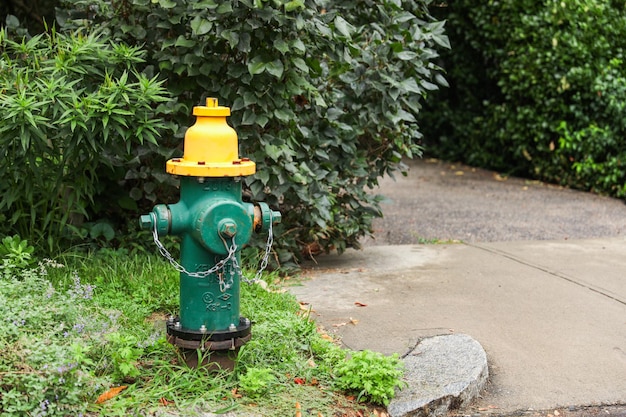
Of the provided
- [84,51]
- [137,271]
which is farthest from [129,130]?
[137,271]

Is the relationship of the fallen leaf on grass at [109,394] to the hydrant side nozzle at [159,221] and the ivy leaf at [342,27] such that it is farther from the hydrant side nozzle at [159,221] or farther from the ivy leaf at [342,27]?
the ivy leaf at [342,27]

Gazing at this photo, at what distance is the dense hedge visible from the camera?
880cm

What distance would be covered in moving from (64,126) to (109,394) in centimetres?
172

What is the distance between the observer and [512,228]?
24.5 ft

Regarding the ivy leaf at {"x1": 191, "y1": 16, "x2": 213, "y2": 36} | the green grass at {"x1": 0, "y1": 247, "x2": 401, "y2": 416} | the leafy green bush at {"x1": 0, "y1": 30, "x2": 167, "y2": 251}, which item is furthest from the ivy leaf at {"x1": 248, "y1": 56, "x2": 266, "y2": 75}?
the green grass at {"x1": 0, "y1": 247, "x2": 401, "y2": 416}

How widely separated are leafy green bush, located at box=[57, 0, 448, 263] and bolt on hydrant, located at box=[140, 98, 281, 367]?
4.36 ft

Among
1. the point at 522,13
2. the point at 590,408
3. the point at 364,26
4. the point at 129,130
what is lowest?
the point at 590,408

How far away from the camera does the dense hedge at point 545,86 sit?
28.9 feet

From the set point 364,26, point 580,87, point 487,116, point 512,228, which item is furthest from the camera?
point 487,116

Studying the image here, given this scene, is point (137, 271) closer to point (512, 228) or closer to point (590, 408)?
point (590, 408)

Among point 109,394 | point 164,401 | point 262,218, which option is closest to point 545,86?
point 262,218

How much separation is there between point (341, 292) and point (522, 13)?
5696 mm

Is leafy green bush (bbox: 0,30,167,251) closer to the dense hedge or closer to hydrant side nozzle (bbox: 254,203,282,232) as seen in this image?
hydrant side nozzle (bbox: 254,203,282,232)

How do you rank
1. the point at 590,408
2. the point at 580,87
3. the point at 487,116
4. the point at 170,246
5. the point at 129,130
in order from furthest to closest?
the point at 487,116
the point at 580,87
the point at 170,246
the point at 129,130
the point at 590,408
